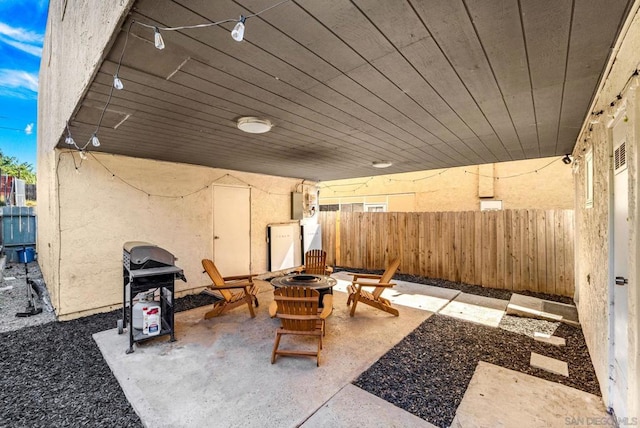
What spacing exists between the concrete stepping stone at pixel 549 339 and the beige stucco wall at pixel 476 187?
495 cm

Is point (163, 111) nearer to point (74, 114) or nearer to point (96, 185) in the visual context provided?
point (74, 114)

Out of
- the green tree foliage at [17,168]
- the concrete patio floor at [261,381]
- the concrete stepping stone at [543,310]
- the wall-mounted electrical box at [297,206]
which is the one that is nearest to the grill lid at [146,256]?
the concrete patio floor at [261,381]

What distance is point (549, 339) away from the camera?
3.42m

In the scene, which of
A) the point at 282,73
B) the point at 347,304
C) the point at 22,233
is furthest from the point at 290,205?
the point at 22,233

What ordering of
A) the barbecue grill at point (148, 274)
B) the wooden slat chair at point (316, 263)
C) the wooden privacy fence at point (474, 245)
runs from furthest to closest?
1. the wooden slat chair at point (316, 263)
2. the wooden privacy fence at point (474, 245)
3. the barbecue grill at point (148, 274)

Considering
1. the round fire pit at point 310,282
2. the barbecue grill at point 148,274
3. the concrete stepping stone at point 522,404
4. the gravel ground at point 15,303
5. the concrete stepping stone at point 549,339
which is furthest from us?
the round fire pit at point 310,282

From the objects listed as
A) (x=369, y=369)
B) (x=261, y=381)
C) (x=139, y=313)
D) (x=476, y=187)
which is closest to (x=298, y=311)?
(x=261, y=381)

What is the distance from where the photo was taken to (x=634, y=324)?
5.24 feet

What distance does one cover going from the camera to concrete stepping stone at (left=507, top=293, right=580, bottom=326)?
13.5 ft

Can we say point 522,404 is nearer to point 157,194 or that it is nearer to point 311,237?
point 157,194

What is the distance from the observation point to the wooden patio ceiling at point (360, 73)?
1418 millimetres

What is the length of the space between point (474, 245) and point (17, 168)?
30.1m

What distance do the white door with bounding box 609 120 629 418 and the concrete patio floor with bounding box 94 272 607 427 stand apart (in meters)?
0.42

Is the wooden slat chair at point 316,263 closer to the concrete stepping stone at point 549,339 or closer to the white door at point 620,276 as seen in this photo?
the concrete stepping stone at point 549,339
